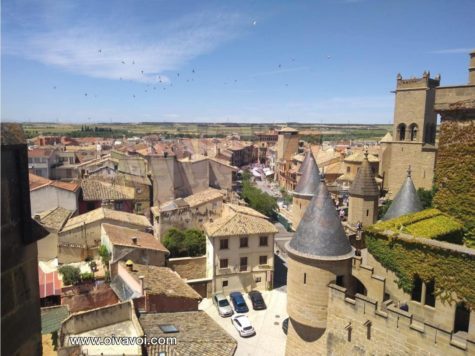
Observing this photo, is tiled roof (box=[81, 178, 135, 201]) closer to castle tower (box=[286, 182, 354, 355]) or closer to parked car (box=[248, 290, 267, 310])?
parked car (box=[248, 290, 267, 310])

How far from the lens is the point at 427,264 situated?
11.6 meters

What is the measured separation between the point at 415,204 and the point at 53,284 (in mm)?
19302

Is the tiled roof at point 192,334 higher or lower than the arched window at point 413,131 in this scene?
lower

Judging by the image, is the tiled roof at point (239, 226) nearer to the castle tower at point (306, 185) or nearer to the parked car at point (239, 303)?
the castle tower at point (306, 185)

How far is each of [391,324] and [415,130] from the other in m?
35.7

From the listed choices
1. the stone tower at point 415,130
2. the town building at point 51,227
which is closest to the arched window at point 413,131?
the stone tower at point 415,130

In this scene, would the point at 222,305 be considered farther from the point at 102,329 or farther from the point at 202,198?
the point at 102,329

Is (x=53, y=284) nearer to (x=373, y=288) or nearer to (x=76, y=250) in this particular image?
(x=76, y=250)

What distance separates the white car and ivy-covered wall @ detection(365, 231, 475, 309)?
444 inches

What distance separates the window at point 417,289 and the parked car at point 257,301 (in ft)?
48.0

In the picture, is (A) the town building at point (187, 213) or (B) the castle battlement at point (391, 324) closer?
(B) the castle battlement at point (391, 324)

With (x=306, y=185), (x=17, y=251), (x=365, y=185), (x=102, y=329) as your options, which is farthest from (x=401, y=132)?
(x=17, y=251)

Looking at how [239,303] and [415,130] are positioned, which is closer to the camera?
[239,303]

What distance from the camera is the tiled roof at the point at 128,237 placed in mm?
23938
